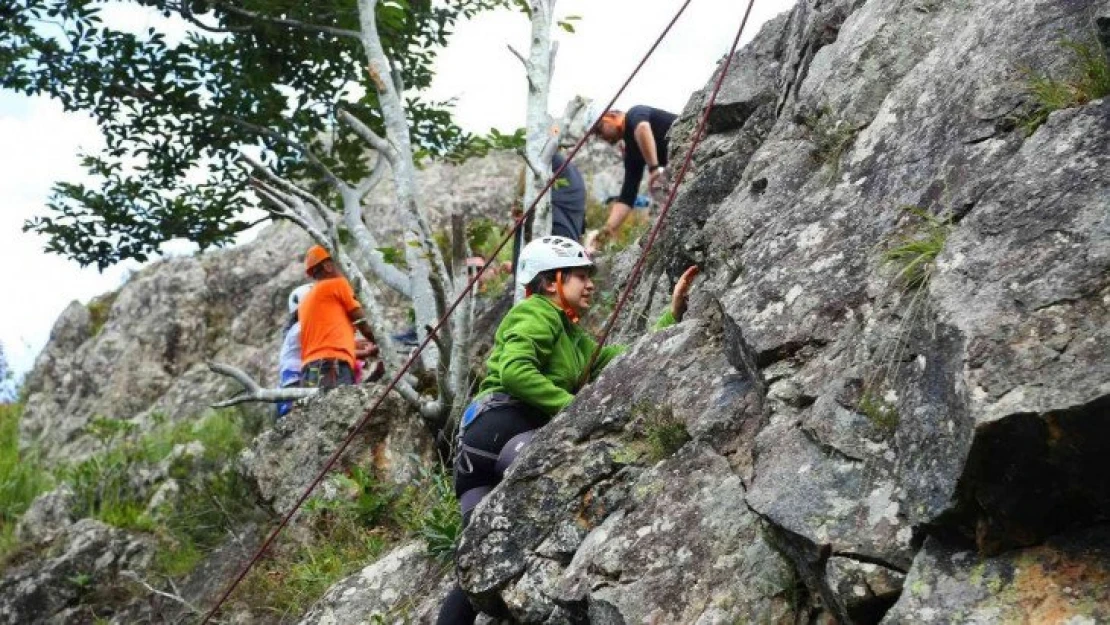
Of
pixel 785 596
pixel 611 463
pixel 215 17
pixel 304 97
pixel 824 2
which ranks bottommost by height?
pixel 785 596

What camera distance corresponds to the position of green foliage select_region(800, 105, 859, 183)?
6207mm

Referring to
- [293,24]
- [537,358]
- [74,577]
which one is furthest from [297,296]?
[537,358]

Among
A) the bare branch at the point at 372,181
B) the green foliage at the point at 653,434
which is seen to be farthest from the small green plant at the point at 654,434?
the bare branch at the point at 372,181

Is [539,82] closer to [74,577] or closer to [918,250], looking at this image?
[918,250]

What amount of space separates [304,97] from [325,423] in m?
3.73

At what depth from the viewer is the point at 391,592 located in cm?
741

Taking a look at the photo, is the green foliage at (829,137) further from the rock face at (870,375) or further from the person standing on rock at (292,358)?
the person standing on rock at (292,358)

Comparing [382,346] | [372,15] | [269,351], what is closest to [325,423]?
[382,346]

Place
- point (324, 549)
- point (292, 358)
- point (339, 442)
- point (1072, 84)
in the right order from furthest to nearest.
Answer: point (292, 358) → point (339, 442) → point (324, 549) → point (1072, 84)

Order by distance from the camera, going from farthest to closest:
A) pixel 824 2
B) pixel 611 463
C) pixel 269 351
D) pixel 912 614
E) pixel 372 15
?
pixel 269 351 < pixel 372 15 < pixel 824 2 < pixel 611 463 < pixel 912 614

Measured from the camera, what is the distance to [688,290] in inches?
268

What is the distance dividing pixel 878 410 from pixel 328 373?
6.63m

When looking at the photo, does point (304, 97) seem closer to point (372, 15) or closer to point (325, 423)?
point (372, 15)

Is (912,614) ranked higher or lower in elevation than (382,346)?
lower
